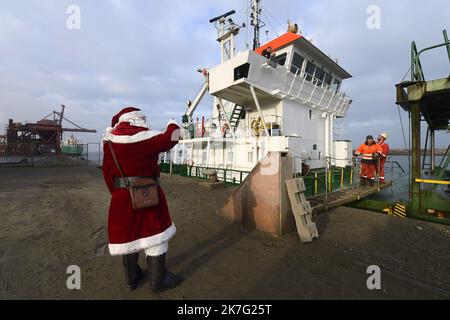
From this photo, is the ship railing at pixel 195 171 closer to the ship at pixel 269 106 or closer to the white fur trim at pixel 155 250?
the ship at pixel 269 106

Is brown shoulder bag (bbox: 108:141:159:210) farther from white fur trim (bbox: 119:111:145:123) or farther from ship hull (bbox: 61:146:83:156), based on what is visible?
ship hull (bbox: 61:146:83:156)

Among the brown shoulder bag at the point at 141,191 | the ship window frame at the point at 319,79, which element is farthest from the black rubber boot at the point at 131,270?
the ship window frame at the point at 319,79

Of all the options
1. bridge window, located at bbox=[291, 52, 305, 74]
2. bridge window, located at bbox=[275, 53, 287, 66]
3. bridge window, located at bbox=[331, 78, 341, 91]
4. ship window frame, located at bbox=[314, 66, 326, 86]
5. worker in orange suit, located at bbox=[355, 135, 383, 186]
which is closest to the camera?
worker in orange suit, located at bbox=[355, 135, 383, 186]

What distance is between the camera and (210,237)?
406 centimetres

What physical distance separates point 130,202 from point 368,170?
915cm

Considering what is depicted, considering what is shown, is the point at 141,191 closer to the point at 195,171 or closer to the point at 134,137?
the point at 134,137

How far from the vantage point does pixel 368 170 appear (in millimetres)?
8781

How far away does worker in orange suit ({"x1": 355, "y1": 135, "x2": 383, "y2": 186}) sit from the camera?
843 centimetres

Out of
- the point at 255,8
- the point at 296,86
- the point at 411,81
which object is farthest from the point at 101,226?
the point at 255,8

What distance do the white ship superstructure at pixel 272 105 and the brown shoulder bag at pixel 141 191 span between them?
695 centimetres

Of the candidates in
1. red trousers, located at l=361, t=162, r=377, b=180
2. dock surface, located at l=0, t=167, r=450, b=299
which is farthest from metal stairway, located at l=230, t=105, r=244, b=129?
dock surface, located at l=0, t=167, r=450, b=299

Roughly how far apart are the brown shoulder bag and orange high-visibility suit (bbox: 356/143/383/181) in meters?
8.62

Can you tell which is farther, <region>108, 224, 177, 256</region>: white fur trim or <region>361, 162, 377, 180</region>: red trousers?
<region>361, 162, 377, 180</region>: red trousers

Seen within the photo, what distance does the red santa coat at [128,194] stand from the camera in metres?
2.20
